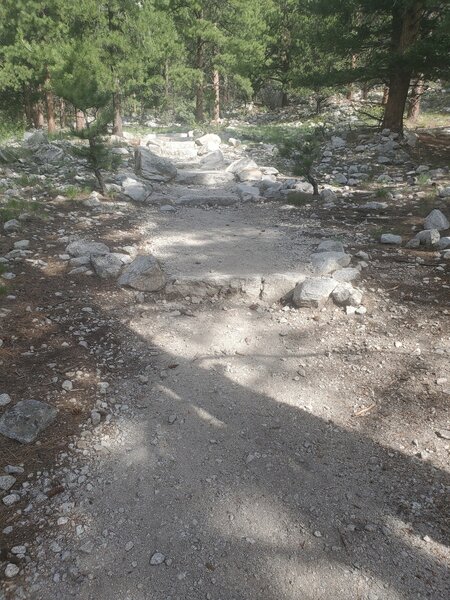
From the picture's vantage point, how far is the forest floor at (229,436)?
7.19ft

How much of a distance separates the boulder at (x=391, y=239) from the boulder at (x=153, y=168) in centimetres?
704

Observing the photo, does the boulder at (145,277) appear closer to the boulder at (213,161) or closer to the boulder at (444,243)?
the boulder at (444,243)

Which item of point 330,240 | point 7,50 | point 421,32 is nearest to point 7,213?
point 330,240

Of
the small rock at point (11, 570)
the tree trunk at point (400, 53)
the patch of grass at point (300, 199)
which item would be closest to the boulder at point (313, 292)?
the small rock at point (11, 570)

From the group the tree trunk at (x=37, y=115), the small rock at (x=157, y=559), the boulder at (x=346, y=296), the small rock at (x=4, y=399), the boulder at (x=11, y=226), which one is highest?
the tree trunk at (x=37, y=115)

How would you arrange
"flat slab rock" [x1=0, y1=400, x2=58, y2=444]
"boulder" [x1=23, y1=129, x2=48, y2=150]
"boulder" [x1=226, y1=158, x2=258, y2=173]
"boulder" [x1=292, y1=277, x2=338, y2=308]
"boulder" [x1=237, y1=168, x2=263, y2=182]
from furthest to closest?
"boulder" [x1=23, y1=129, x2=48, y2=150]
"boulder" [x1=226, y1=158, x2=258, y2=173]
"boulder" [x1=237, y1=168, x2=263, y2=182]
"boulder" [x1=292, y1=277, x2=338, y2=308]
"flat slab rock" [x1=0, y1=400, x2=58, y2=444]

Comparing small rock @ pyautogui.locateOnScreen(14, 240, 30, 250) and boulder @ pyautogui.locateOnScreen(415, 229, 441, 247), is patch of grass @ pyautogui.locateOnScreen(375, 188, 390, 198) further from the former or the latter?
small rock @ pyautogui.locateOnScreen(14, 240, 30, 250)

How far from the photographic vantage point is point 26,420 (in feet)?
9.66

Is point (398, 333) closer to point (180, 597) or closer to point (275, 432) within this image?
point (275, 432)

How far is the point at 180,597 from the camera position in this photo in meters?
2.06

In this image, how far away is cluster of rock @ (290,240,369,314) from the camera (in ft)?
15.2

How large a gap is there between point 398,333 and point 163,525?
296 cm

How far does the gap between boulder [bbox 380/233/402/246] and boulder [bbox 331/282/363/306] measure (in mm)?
1919

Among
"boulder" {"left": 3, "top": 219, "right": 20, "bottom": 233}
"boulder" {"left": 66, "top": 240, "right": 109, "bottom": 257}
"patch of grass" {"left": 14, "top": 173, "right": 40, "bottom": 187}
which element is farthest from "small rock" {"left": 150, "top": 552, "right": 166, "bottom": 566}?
"patch of grass" {"left": 14, "top": 173, "right": 40, "bottom": 187}
